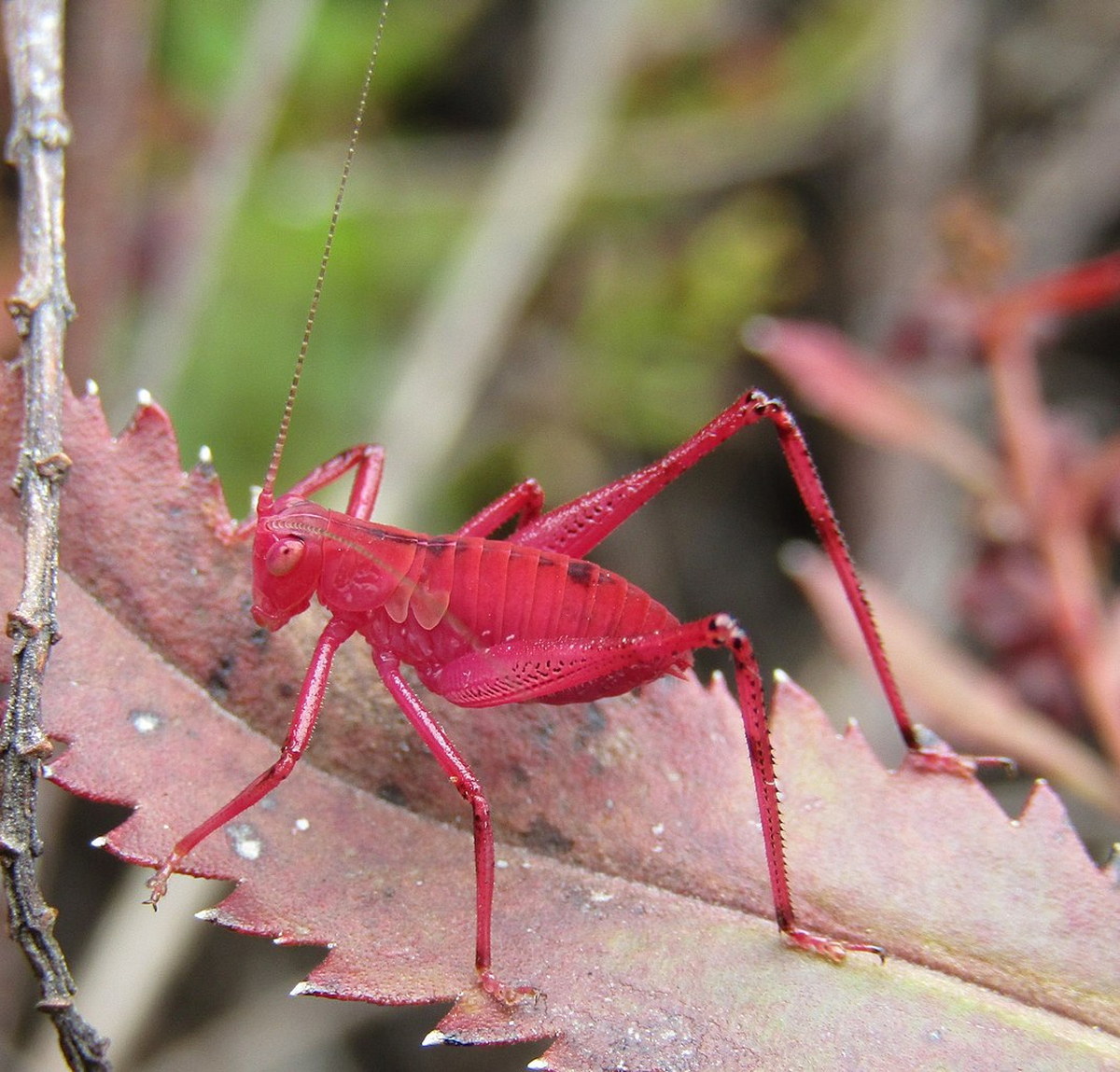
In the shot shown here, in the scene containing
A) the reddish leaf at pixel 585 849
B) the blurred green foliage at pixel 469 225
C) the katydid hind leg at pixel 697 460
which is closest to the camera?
the reddish leaf at pixel 585 849

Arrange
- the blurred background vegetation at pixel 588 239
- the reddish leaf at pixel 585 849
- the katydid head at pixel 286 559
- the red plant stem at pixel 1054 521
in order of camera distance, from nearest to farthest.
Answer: the reddish leaf at pixel 585 849
the katydid head at pixel 286 559
the red plant stem at pixel 1054 521
the blurred background vegetation at pixel 588 239

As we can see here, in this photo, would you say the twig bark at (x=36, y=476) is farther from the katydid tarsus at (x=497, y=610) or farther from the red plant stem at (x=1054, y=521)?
the red plant stem at (x=1054, y=521)

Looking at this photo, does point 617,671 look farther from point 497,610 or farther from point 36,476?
point 36,476

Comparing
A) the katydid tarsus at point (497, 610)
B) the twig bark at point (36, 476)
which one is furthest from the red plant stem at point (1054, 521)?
the twig bark at point (36, 476)

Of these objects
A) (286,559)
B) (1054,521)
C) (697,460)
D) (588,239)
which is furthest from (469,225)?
(286,559)

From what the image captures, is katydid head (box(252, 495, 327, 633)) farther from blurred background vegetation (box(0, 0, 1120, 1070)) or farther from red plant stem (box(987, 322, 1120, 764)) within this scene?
red plant stem (box(987, 322, 1120, 764))

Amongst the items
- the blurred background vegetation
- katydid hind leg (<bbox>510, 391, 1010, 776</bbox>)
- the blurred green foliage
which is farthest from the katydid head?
the blurred green foliage
